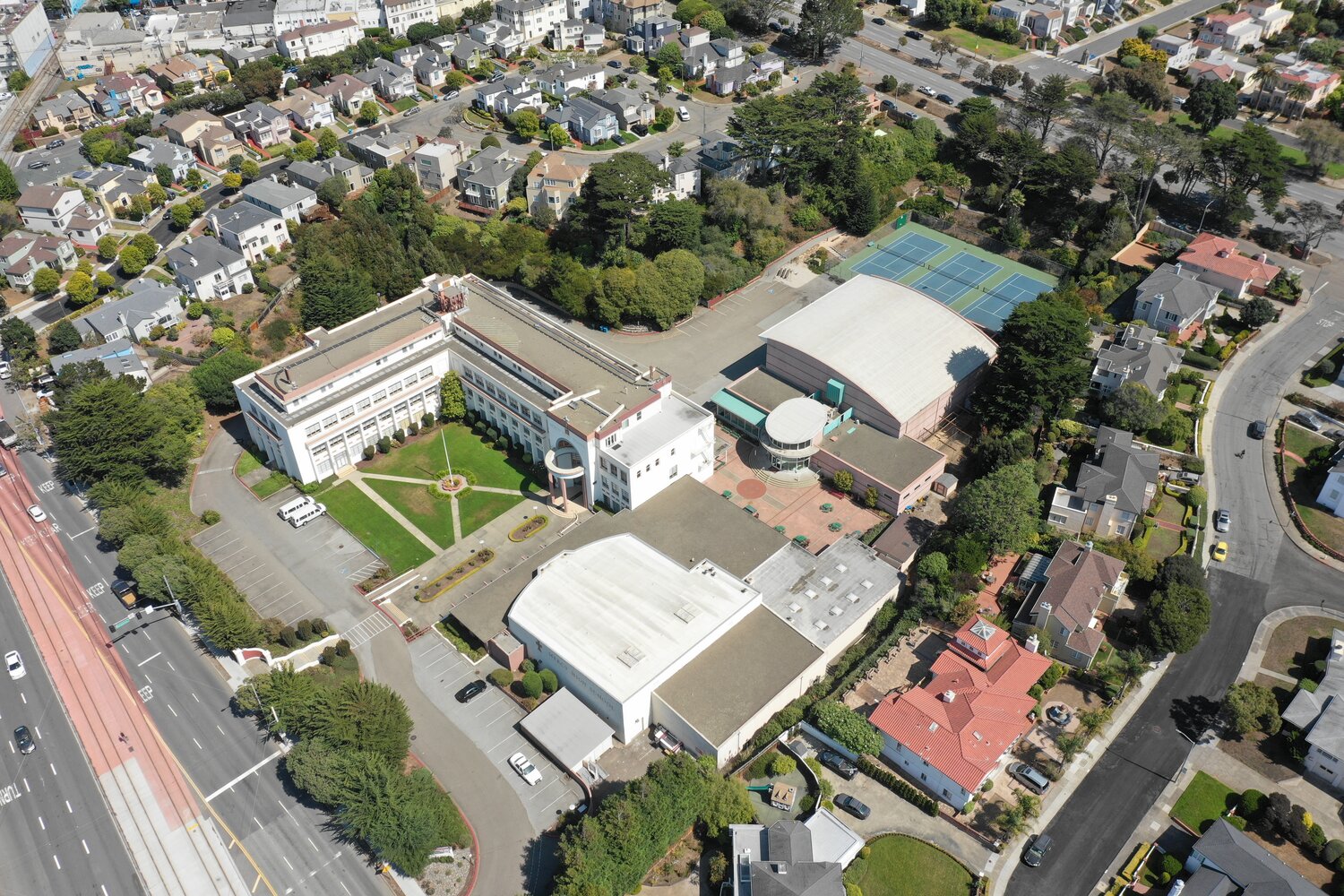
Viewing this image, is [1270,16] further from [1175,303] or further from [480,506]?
[480,506]

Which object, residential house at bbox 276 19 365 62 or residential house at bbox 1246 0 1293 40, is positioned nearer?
residential house at bbox 276 19 365 62

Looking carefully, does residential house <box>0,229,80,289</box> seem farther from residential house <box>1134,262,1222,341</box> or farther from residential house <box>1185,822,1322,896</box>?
residential house <box>1185,822,1322,896</box>

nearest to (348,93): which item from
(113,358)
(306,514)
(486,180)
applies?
(486,180)

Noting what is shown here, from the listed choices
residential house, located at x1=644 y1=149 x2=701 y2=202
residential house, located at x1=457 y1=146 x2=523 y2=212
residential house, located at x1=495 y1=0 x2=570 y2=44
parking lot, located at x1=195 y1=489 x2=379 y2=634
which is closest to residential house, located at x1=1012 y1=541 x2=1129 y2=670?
parking lot, located at x1=195 y1=489 x2=379 y2=634

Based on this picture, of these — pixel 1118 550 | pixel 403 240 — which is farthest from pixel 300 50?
pixel 1118 550

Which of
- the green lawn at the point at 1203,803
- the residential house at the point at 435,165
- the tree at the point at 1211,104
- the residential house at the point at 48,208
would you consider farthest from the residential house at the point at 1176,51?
the residential house at the point at 48,208

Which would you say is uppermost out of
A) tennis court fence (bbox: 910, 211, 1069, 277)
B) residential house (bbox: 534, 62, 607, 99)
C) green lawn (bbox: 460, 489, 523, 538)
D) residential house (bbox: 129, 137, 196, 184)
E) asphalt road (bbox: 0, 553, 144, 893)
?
residential house (bbox: 534, 62, 607, 99)

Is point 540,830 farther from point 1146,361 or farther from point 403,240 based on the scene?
point 403,240
